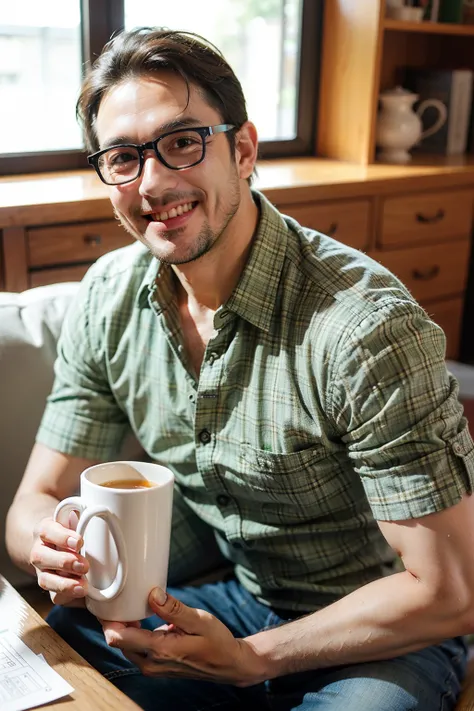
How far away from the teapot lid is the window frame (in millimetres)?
240

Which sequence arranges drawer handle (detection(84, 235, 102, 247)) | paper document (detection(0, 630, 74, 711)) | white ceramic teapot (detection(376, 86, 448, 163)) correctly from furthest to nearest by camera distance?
white ceramic teapot (detection(376, 86, 448, 163))
drawer handle (detection(84, 235, 102, 247))
paper document (detection(0, 630, 74, 711))

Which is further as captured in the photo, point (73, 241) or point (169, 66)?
point (73, 241)

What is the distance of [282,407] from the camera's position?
1.11 meters

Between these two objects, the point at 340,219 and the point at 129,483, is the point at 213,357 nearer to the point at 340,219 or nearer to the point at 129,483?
the point at 129,483

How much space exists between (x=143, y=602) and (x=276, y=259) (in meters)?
0.49

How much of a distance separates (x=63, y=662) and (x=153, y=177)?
60 centimetres

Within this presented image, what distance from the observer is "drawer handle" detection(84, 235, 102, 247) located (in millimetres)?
1983

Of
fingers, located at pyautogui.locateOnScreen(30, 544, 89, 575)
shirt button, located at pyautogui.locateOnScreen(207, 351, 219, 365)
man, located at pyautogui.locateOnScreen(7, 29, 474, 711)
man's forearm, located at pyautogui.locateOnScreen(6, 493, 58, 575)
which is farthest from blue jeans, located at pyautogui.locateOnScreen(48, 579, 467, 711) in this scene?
shirt button, located at pyautogui.locateOnScreen(207, 351, 219, 365)

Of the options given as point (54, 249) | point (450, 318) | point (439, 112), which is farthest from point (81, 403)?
point (439, 112)

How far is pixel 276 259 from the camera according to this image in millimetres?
1165

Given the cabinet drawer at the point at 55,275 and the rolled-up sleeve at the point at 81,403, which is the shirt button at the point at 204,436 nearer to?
the rolled-up sleeve at the point at 81,403

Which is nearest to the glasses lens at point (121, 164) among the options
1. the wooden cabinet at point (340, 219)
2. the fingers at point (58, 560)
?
the fingers at point (58, 560)

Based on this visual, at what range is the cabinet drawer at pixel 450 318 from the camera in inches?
113

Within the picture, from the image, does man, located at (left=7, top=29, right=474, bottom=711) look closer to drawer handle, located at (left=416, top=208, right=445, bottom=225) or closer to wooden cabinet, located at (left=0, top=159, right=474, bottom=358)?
wooden cabinet, located at (left=0, top=159, right=474, bottom=358)
